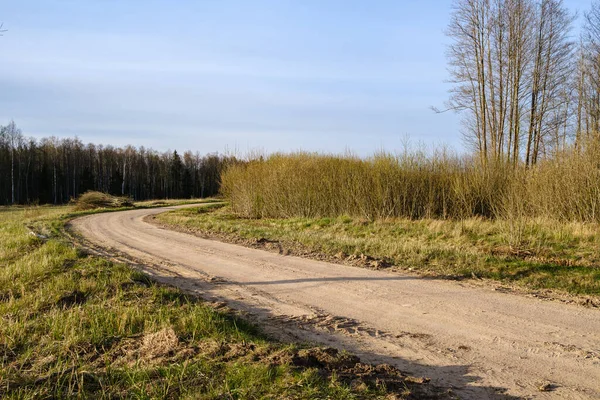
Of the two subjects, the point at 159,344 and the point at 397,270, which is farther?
the point at 397,270

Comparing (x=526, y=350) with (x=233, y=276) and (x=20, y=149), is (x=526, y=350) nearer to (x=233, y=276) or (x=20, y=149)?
(x=233, y=276)

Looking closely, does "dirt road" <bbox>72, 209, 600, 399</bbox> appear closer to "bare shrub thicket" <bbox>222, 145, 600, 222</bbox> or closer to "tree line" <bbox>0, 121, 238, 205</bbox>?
"bare shrub thicket" <bbox>222, 145, 600, 222</bbox>

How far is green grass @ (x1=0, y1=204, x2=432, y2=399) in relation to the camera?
165 inches

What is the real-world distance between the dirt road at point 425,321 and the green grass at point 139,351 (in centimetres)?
70

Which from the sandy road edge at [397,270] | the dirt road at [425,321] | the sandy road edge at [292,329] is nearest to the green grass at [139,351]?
the sandy road edge at [292,329]

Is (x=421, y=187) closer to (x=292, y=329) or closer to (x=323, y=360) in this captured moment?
(x=292, y=329)

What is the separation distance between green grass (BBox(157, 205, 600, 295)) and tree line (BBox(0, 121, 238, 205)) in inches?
2564

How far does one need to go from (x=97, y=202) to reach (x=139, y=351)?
3631 centimetres

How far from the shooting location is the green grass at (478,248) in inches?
359

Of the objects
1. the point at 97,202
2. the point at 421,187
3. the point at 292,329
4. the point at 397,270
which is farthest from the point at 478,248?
the point at 97,202

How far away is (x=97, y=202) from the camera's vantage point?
126ft

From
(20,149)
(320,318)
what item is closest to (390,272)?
(320,318)

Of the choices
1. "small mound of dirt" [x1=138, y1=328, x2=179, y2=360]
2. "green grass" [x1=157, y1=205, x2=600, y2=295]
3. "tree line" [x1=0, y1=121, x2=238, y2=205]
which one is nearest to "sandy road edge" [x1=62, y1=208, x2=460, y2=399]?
"small mound of dirt" [x1=138, y1=328, x2=179, y2=360]

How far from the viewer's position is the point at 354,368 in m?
4.55
